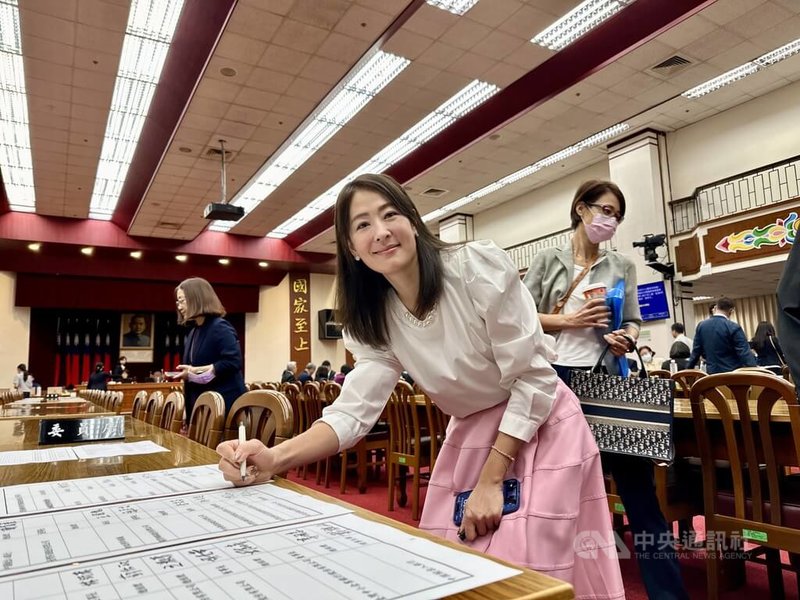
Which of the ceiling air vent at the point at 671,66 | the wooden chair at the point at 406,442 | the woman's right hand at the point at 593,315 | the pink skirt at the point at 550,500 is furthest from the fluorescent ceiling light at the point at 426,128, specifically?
the pink skirt at the point at 550,500

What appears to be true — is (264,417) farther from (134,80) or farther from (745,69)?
(745,69)

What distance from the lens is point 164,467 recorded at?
1054 mm

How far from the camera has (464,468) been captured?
1.09 metres

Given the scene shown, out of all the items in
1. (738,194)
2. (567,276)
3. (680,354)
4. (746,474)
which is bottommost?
(746,474)

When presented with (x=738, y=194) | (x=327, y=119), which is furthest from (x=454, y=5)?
(x=738, y=194)

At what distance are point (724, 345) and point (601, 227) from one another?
3369 mm

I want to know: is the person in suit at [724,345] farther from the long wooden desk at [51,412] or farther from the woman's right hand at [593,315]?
the long wooden desk at [51,412]

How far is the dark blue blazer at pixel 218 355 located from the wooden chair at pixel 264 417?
4.32 feet

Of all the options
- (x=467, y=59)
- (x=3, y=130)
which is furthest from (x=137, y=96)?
(x=467, y=59)

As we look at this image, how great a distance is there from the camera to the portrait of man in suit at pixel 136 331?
1416 centimetres

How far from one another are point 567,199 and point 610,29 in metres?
5.30

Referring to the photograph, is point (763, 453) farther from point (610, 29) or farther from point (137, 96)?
point (137, 96)

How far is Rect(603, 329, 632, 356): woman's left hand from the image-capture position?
1620 mm

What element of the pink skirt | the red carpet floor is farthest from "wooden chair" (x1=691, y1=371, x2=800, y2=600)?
the pink skirt
